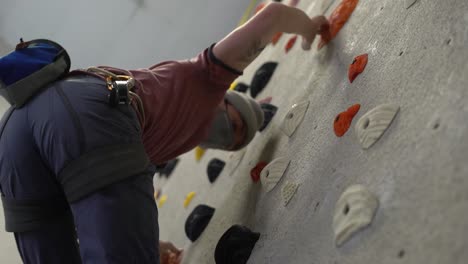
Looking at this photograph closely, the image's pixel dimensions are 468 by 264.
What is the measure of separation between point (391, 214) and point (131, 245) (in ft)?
0.97

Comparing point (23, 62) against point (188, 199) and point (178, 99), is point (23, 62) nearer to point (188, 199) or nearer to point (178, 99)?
point (178, 99)

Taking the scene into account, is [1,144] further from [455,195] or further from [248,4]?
[248,4]

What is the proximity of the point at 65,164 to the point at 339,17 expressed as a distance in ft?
1.75

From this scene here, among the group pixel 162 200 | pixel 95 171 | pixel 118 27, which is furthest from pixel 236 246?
pixel 118 27

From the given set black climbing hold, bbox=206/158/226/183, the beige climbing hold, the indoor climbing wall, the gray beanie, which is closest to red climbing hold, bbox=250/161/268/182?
the indoor climbing wall

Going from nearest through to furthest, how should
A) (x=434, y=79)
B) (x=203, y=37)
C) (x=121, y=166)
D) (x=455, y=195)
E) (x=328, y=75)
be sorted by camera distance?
1. (x=455, y=195)
2. (x=434, y=79)
3. (x=121, y=166)
4. (x=328, y=75)
5. (x=203, y=37)

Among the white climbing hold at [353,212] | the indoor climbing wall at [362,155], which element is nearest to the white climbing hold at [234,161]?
the indoor climbing wall at [362,155]

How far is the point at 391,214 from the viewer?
1.42 ft

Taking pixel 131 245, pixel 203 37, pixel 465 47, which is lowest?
pixel 203 37

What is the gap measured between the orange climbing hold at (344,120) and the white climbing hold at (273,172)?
13cm

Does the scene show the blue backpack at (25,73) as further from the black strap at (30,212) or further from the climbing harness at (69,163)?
the black strap at (30,212)

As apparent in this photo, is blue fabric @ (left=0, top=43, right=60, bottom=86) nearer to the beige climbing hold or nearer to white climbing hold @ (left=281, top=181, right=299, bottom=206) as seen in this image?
white climbing hold @ (left=281, top=181, right=299, bottom=206)

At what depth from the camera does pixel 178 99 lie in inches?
30.6

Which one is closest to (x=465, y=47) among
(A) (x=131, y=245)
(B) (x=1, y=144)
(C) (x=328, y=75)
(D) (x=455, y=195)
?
(D) (x=455, y=195)
